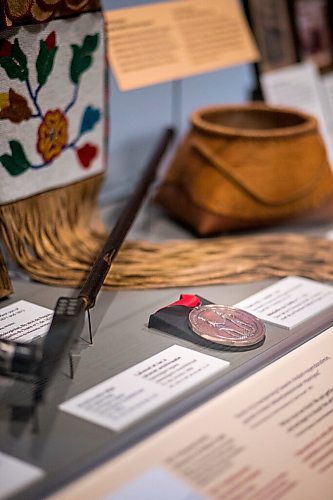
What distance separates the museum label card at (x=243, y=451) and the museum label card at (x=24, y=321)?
243 mm

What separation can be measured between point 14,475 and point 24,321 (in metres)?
0.31

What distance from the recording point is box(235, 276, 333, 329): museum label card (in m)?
1.08

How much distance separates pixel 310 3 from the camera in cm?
188

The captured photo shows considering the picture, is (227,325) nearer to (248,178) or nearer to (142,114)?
(248,178)

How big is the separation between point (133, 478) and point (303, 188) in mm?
756

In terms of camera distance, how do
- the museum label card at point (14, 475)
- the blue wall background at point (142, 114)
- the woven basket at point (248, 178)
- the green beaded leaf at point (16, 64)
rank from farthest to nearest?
the blue wall background at point (142, 114), the woven basket at point (248, 178), the green beaded leaf at point (16, 64), the museum label card at point (14, 475)

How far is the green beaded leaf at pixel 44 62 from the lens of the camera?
1156 mm

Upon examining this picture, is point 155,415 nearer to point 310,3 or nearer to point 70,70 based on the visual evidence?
point 70,70

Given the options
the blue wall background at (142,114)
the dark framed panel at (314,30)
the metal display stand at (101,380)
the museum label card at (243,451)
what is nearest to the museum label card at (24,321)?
the metal display stand at (101,380)

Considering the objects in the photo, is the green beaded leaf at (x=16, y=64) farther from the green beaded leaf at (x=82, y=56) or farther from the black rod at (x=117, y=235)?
the black rod at (x=117, y=235)

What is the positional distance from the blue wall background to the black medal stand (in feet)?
1.83

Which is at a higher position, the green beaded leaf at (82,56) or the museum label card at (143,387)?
the green beaded leaf at (82,56)

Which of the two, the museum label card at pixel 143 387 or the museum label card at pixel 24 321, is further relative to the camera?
the museum label card at pixel 24 321

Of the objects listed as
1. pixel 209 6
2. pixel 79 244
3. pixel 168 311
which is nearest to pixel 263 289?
pixel 168 311
